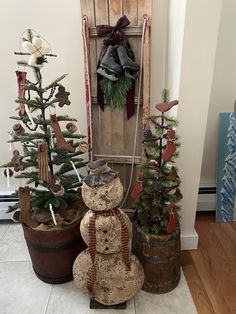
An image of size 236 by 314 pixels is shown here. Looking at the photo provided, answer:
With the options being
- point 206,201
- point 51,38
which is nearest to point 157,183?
point 206,201

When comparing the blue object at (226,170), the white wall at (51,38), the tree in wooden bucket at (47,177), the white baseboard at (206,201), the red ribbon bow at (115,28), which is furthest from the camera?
the white baseboard at (206,201)

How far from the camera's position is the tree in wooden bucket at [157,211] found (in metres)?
1.33

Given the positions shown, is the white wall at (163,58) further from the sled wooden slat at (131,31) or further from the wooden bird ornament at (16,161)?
the wooden bird ornament at (16,161)

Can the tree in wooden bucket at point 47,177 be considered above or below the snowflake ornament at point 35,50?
below

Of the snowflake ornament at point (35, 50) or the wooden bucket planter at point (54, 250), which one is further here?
the wooden bucket planter at point (54, 250)

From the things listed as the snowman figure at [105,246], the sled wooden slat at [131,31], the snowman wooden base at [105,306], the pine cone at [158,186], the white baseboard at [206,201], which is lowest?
the snowman wooden base at [105,306]

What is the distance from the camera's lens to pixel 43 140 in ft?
4.65

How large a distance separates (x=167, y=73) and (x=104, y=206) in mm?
964

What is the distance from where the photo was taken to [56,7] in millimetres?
1638

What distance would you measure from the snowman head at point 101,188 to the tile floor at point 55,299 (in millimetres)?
592

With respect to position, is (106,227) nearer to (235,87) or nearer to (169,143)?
(169,143)

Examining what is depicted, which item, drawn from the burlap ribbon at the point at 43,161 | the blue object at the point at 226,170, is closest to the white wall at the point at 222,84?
the blue object at the point at 226,170

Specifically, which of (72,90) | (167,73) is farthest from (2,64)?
(167,73)

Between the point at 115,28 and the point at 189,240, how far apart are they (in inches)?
55.9
